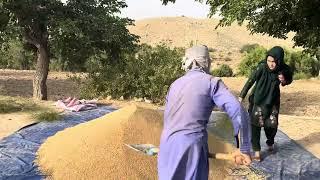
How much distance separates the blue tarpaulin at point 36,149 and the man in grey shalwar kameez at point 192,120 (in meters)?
2.63

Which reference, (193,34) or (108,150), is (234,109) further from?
(193,34)

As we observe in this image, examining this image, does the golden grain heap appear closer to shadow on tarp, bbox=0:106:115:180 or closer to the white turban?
shadow on tarp, bbox=0:106:115:180

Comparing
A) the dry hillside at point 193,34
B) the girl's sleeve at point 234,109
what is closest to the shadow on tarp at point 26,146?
the girl's sleeve at point 234,109

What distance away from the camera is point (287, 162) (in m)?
6.71

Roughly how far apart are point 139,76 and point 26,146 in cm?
588

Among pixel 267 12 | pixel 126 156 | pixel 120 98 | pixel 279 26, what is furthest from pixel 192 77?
pixel 120 98

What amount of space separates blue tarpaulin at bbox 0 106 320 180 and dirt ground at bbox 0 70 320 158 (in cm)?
39

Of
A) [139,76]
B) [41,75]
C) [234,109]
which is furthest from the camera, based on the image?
[41,75]

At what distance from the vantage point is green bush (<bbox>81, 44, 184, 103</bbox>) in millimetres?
12312

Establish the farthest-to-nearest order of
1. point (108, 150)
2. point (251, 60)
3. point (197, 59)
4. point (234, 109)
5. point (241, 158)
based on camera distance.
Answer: point (251, 60) < point (108, 150) < point (197, 59) < point (241, 158) < point (234, 109)

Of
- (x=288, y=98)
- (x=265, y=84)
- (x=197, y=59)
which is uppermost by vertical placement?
(x=197, y=59)

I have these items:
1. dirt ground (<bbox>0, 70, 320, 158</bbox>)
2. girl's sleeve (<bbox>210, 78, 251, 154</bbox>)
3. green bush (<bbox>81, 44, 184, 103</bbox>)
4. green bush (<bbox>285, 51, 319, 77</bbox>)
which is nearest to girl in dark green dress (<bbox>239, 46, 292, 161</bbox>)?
dirt ground (<bbox>0, 70, 320, 158</bbox>)

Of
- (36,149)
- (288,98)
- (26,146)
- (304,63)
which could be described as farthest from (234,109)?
(304,63)

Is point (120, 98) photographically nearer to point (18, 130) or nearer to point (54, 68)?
point (18, 130)
